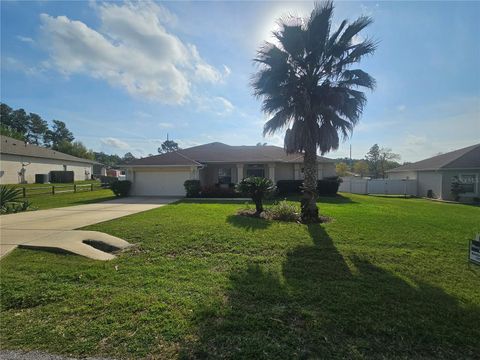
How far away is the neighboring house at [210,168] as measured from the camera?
19297 mm

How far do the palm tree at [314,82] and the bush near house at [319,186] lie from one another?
908 centimetres

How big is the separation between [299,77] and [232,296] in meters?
8.72

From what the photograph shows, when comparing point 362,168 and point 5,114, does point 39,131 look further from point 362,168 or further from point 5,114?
point 362,168

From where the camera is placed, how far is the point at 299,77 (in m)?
9.73

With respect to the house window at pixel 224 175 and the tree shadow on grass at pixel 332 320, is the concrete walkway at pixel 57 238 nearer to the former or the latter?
the tree shadow on grass at pixel 332 320

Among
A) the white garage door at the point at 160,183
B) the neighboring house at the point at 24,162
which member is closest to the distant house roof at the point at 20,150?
the neighboring house at the point at 24,162

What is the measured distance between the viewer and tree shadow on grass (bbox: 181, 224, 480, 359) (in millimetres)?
2629

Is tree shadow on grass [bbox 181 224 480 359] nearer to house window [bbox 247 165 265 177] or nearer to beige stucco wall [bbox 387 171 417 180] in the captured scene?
house window [bbox 247 165 265 177]

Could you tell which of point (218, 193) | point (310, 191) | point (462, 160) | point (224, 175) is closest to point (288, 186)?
point (218, 193)

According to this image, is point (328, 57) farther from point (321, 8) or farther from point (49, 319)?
point (49, 319)

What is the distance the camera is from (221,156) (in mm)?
21484

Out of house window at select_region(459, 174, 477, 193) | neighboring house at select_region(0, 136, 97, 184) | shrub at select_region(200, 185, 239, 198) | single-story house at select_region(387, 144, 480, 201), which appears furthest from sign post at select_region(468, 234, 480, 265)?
neighboring house at select_region(0, 136, 97, 184)

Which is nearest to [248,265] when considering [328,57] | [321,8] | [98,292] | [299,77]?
[98,292]

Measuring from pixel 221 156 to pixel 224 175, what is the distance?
1.68m
